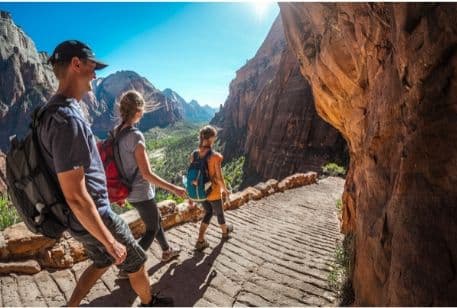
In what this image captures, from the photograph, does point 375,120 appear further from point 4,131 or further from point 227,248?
point 4,131

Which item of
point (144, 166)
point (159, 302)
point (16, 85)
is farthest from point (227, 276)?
point (16, 85)

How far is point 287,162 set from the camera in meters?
31.5

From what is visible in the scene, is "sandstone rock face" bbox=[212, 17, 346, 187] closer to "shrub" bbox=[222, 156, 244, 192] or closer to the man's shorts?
"shrub" bbox=[222, 156, 244, 192]

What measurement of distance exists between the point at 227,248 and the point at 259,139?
121 ft

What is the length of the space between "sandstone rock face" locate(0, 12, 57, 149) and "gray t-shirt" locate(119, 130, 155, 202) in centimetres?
7184

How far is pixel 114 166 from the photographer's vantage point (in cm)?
293

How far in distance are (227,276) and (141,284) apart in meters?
1.41

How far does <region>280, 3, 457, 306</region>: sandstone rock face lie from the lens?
65.2 inches

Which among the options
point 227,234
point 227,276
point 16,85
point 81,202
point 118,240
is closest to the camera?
point 81,202

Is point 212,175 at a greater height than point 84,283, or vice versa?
point 212,175

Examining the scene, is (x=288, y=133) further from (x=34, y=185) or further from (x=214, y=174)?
(x=34, y=185)

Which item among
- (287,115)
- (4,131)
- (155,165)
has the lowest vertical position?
(155,165)

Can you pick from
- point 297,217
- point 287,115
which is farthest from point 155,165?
point 297,217

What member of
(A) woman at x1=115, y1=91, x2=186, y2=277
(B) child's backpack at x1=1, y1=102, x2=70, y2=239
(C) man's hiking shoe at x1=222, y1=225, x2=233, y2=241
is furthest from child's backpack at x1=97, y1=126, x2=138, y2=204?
(C) man's hiking shoe at x1=222, y1=225, x2=233, y2=241
